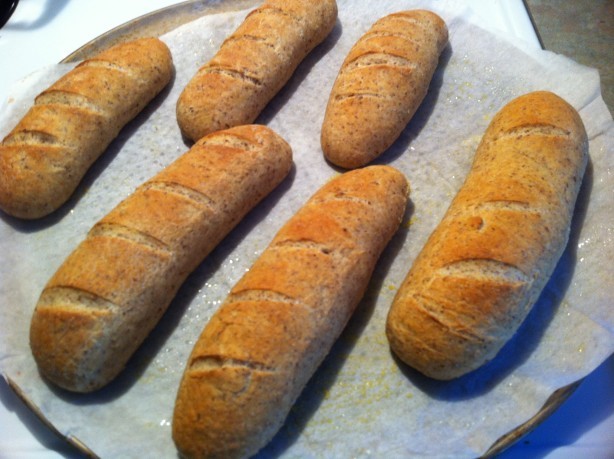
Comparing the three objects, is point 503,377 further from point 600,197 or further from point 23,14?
point 23,14

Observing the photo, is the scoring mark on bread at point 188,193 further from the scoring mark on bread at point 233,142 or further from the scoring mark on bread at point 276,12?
the scoring mark on bread at point 276,12

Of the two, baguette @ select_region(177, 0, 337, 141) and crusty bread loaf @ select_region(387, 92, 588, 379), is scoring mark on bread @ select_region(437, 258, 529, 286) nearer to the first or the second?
crusty bread loaf @ select_region(387, 92, 588, 379)

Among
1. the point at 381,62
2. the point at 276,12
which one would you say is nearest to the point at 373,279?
the point at 381,62

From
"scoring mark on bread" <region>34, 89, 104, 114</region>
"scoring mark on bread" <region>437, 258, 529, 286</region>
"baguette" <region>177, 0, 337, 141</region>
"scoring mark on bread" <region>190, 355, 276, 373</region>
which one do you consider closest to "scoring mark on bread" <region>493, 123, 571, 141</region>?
"scoring mark on bread" <region>437, 258, 529, 286</region>

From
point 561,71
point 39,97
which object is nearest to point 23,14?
point 39,97

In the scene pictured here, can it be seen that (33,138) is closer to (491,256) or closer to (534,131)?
(491,256)
